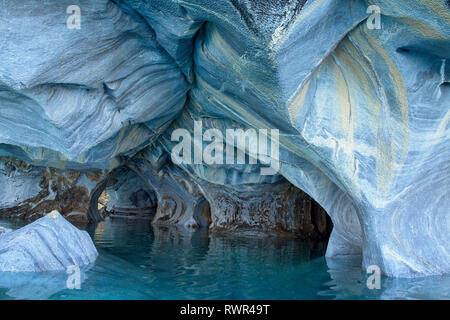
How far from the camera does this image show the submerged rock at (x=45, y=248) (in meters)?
4.72

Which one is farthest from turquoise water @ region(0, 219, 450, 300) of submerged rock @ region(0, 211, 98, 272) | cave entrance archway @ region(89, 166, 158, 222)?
cave entrance archway @ region(89, 166, 158, 222)

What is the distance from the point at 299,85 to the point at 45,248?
13.1 ft

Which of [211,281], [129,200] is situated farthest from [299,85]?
[129,200]

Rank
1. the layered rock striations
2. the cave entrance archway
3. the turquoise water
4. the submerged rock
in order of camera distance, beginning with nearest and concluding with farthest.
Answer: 1. the turquoise water
2. the layered rock striations
3. the submerged rock
4. the cave entrance archway

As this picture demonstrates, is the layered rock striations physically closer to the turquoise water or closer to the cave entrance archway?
the turquoise water

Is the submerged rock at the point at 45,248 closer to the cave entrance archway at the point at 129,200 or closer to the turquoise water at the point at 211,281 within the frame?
the turquoise water at the point at 211,281

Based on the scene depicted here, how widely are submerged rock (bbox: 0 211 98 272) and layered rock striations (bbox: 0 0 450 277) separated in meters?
2.16

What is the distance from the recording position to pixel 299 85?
4973mm

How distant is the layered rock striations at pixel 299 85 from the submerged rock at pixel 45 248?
2164 millimetres

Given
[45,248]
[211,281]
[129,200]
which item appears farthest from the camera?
[129,200]

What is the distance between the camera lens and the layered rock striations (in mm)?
4578

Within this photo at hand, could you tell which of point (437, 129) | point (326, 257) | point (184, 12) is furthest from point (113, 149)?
point (437, 129)

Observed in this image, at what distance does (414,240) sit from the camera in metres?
5.49

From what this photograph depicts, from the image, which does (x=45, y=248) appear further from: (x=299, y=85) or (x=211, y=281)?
(x=299, y=85)
